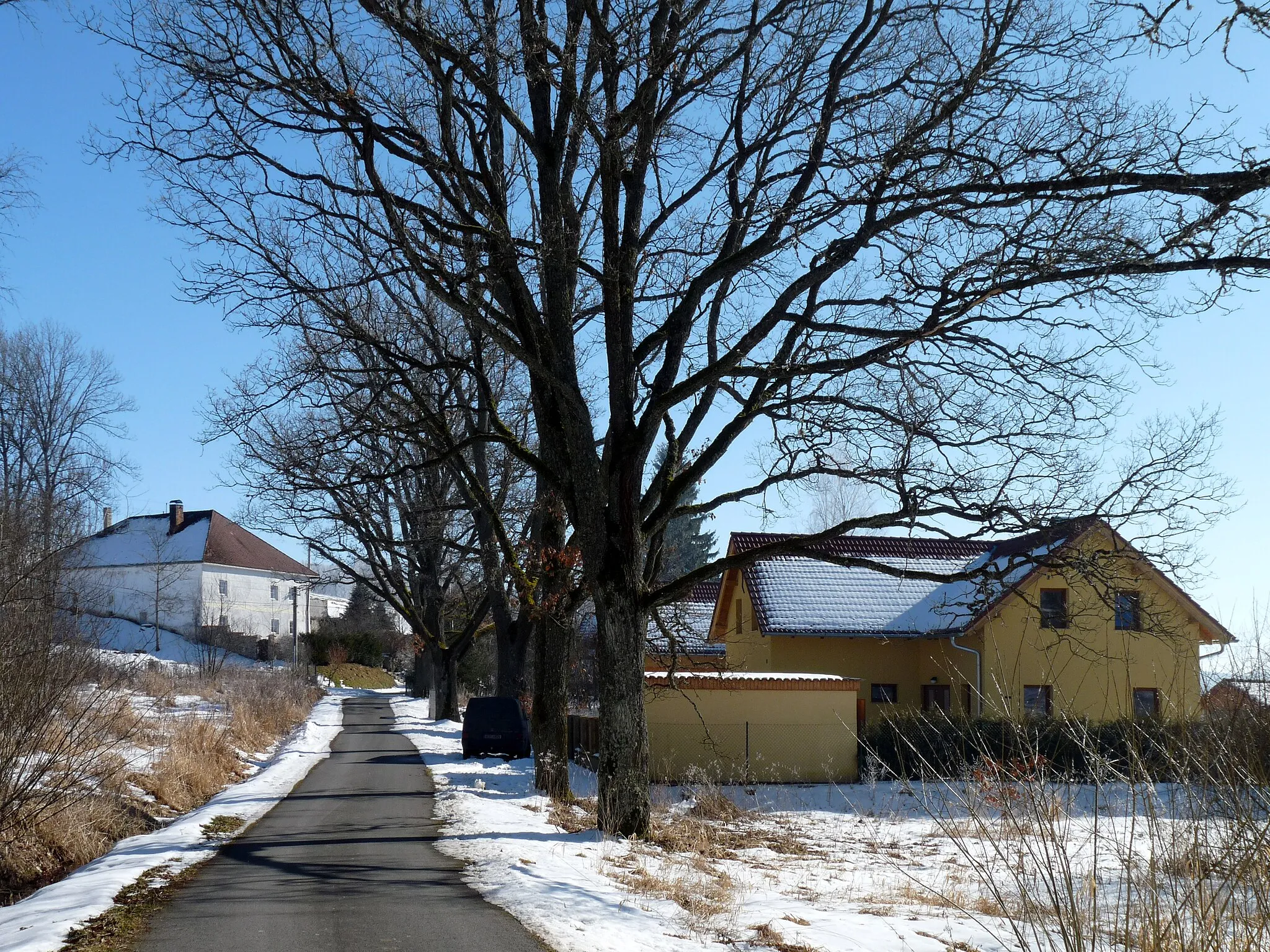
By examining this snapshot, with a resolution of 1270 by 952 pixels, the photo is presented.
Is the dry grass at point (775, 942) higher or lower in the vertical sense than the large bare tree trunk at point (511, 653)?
lower

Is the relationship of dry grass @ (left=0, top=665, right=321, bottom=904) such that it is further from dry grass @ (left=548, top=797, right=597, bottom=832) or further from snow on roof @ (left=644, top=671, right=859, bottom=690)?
snow on roof @ (left=644, top=671, right=859, bottom=690)

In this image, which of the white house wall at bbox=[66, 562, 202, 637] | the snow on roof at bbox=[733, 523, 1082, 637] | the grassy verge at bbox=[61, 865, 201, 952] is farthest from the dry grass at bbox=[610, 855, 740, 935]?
the white house wall at bbox=[66, 562, 202, 637]

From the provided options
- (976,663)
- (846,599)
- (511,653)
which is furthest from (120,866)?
(846,599)

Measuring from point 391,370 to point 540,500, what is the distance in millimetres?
4812

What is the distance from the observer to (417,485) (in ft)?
113

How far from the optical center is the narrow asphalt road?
22.4ft

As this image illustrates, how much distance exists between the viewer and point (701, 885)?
941 centimetres

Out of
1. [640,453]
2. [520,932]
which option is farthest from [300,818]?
[520,932]

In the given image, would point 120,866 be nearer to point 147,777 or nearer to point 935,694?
point 147,777

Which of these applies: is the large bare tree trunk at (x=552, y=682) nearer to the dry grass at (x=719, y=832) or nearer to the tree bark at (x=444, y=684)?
the dry grass at (x=719, y=832)

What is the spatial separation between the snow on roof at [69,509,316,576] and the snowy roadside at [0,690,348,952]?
57.5 meters

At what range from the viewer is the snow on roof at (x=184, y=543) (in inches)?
2921

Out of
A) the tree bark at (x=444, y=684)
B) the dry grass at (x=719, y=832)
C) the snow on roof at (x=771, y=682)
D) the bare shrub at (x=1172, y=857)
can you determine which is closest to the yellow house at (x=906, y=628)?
the snow on roof at (x=771, y=682)

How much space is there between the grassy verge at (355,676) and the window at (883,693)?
4687 cm
